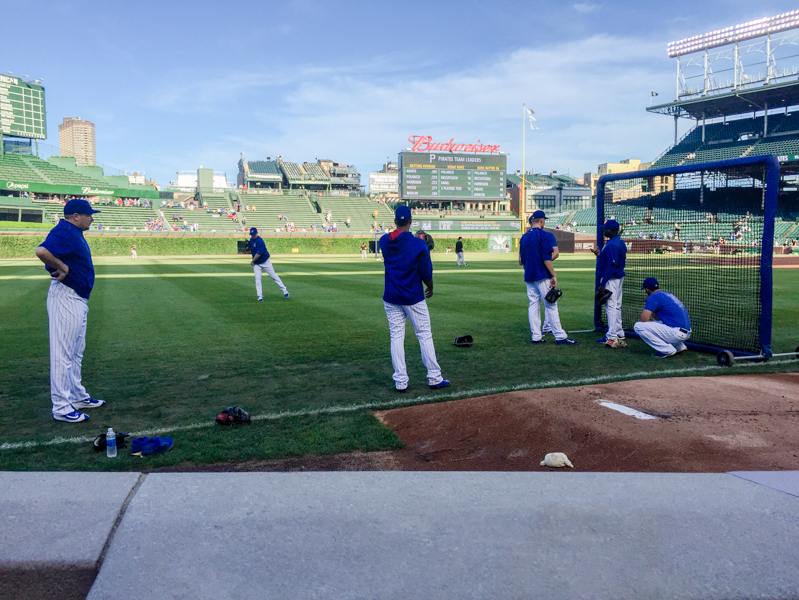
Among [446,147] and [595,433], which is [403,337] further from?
[446,147]

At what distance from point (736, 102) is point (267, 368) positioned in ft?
198

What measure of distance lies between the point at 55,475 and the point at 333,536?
1.99 m

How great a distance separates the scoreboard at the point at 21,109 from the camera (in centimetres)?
6481

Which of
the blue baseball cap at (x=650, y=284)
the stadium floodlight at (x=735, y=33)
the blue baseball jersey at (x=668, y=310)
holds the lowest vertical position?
the blue baseball jersey at (x=668, y=310)

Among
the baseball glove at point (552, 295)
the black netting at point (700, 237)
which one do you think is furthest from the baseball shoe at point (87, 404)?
the black netting at point (700, 237)

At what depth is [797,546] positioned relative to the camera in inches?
109

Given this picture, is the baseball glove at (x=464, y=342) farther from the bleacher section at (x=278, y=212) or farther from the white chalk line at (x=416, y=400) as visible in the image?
the bleacher section at (x=278, y=212)

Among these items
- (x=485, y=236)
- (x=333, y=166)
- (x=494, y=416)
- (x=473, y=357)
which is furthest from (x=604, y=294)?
(x=333, y=166)

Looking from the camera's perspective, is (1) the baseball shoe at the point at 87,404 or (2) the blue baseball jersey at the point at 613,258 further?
(2) the blue baseball jersey at the point at 613,258

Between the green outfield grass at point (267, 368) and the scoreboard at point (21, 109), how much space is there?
2488 inches

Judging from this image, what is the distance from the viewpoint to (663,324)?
8094 mm

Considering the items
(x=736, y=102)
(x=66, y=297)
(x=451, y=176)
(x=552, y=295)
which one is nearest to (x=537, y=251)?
(x=552, y=295)

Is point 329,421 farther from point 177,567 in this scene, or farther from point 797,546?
point 797,546

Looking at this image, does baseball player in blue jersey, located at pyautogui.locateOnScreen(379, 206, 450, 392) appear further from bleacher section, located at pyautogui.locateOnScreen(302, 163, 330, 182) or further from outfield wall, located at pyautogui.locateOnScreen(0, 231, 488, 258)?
bleacher section, located at pyautogui.locateOnScreen(302, 163, 330, 182)
